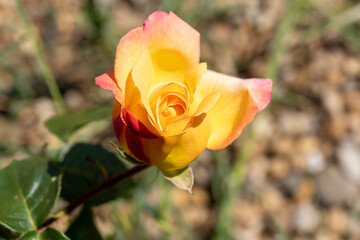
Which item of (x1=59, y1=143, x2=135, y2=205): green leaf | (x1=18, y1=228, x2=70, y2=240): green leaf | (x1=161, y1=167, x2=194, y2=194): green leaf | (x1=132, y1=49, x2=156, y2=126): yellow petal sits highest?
(x1=132, y1=49, x2=156, y2=126): yellow petal

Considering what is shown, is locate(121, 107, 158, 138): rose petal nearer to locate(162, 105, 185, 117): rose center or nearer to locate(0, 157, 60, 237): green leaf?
locate(162, 105, 185, 117): rose center

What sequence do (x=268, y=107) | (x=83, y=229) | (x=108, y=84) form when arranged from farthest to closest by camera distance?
(x=268, y=107) → (x=83, y=229) → (x=108, y=84)

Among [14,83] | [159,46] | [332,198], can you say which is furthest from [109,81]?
[332,198]

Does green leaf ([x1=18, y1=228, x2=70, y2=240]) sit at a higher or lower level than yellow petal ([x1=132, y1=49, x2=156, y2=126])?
lower

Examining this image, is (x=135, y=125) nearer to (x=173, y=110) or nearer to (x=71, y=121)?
(x=173, y=110)

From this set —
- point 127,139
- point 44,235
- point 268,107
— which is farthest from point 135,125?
point 268,107

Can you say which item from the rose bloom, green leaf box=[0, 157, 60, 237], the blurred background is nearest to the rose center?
the rose bloom
